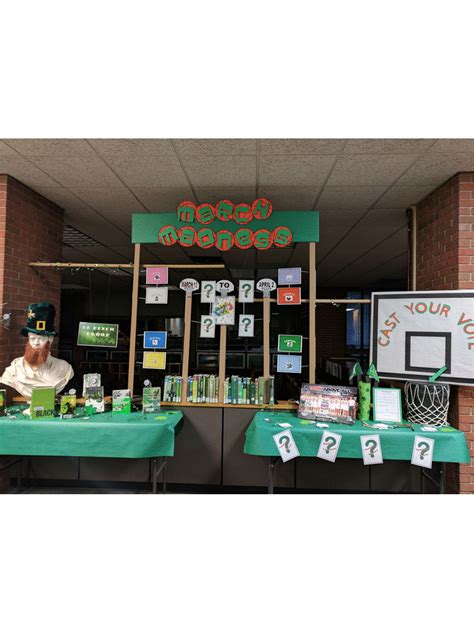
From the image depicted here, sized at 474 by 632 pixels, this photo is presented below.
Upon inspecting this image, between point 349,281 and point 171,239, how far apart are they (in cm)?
691

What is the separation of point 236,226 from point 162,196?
99 centimetres

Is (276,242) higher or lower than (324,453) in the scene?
higher

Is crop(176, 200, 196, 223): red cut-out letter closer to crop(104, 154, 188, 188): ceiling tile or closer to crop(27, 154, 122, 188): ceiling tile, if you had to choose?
crop(104, 154, 188, 188): ceiling tile

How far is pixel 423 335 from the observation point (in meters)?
3.69

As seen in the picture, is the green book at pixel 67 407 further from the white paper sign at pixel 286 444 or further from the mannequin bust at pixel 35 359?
the white paper sign at pixel 286 444

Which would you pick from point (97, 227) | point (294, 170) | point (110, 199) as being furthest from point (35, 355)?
point (294, 170)

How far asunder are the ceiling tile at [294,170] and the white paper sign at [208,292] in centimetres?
123

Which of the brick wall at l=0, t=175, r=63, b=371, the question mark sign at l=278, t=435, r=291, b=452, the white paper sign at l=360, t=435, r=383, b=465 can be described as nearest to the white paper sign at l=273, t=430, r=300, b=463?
the question mark sign at l=278, t=435, r=291, b=452

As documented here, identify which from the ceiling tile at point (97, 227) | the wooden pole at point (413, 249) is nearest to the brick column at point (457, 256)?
the wooden pole at point (413, 249)

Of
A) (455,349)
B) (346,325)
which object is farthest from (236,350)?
(455,349)

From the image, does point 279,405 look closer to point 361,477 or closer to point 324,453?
point 324,453

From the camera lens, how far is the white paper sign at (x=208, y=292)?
406 centimetres

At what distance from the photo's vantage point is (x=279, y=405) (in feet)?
12.8

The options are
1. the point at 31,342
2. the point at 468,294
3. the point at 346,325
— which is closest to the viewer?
the point at 468,294
